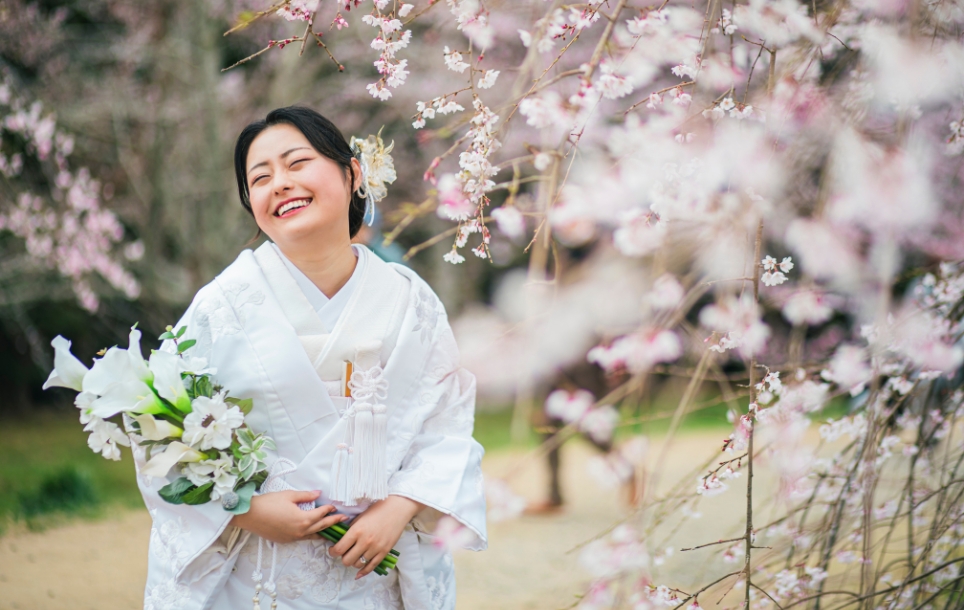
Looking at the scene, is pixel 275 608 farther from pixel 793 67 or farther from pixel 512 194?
pixel 793 67

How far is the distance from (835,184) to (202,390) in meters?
1.29

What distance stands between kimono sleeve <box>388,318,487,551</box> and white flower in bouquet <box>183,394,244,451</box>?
359mm

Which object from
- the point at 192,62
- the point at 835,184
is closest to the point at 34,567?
the point at 192,62

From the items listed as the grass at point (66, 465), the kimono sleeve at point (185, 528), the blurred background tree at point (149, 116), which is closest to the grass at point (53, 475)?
the grass at point (66, 465)

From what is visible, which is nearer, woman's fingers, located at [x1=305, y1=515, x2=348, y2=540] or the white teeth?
woman's fingers, located at [x1=305, y1=515, x2=348, y2=540]

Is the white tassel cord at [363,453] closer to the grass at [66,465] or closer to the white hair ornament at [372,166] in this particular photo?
the white hair ornament at [372,166]

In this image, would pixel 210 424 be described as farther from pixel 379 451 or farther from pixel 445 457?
pixel 445 457

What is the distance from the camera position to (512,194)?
1336 millimetres

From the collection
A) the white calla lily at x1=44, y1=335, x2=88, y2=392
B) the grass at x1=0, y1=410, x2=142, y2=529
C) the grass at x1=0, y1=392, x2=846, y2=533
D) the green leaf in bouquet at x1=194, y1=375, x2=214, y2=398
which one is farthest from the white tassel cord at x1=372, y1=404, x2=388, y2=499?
the grass at x1=0, y1=410, x2=142, y2=529

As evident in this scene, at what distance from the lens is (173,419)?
1.44 metres

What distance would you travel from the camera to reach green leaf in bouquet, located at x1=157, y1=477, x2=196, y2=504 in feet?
4.77

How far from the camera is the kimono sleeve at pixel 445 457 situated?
1622mm

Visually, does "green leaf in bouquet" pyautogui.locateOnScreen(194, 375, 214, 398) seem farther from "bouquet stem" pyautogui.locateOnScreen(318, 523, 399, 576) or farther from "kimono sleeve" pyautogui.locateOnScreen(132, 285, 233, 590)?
"bouquet stem" pyautogui.locateOnScreen(318, 523, 399, 576)

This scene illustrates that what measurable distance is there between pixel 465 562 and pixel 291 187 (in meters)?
2.92
